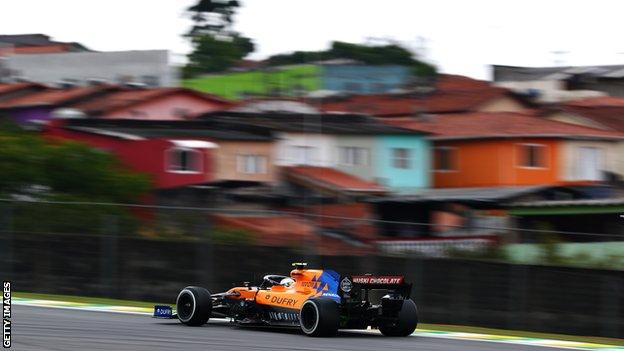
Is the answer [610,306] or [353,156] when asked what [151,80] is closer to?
[353,156]

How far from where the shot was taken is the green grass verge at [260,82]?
60.0 meters

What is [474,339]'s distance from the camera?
16.8m

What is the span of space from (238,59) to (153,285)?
6773 cm

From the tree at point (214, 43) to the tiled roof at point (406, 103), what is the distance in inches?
976

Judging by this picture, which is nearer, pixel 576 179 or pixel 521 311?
pixel 521 311

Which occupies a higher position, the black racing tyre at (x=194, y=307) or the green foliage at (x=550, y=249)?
the green foliage at (x=550, y=249)

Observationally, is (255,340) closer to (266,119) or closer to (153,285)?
(153,285)

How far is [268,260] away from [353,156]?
1109 inches

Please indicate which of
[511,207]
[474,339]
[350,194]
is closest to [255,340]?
[474,339]

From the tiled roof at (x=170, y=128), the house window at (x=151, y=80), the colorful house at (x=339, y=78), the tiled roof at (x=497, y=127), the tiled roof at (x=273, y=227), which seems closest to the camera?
the tiled roof at (x=273, y=227)

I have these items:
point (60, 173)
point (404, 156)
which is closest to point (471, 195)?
point (404, 156)

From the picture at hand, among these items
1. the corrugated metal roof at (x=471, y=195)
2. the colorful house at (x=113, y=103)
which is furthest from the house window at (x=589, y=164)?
the colorful house at (x=113, y=103)

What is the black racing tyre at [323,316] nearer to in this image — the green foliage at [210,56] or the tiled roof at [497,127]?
the tiled roof at [497,127]

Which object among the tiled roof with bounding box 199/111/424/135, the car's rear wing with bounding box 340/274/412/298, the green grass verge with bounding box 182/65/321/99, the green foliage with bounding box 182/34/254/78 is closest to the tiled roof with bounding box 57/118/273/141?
the tiled roof with bounding box 199/111/424/135
